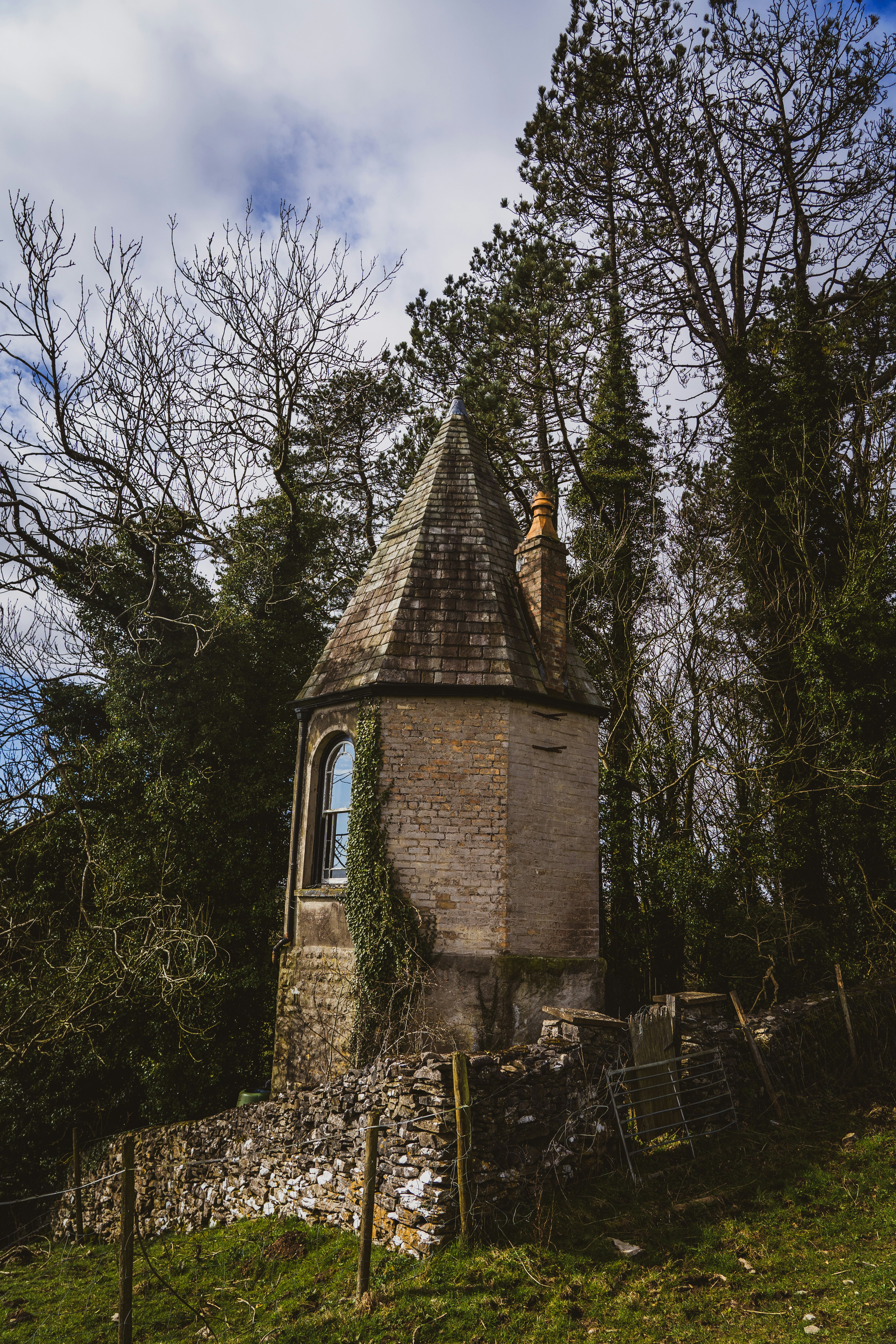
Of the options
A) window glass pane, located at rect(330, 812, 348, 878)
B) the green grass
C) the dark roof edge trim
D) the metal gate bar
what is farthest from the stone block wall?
the dark roof edge trim

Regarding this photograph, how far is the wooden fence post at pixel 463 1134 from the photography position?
7320mm

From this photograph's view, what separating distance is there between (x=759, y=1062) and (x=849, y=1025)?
6.18ft

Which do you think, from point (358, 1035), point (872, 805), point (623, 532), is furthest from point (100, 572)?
point (872, 805)

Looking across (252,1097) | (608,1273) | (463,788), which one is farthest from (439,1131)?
(252,1097)

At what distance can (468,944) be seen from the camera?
10625 millimetres

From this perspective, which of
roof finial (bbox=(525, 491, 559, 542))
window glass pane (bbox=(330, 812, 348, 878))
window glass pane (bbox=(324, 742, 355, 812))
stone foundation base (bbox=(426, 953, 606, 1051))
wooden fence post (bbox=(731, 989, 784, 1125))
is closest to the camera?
wooden fence post (bbox=(731, 989, 784, 1125))

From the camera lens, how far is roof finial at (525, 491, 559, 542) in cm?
1284

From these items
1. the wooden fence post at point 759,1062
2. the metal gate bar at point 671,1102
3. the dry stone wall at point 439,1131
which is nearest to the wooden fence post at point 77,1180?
the dry stone wall at point 439,1131

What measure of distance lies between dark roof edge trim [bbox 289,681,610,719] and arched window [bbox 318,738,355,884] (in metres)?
0.98

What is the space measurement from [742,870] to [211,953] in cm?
1032

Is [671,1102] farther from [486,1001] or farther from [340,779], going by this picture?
[340,779]

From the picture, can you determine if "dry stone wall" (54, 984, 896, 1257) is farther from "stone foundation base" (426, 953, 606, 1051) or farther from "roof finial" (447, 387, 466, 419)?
"roof finial" (447, 387, 466, 419)

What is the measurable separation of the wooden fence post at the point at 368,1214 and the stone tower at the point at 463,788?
305 cm

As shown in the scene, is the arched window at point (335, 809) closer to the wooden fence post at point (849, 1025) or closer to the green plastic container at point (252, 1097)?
the green plastic container at point (252, 1097)
